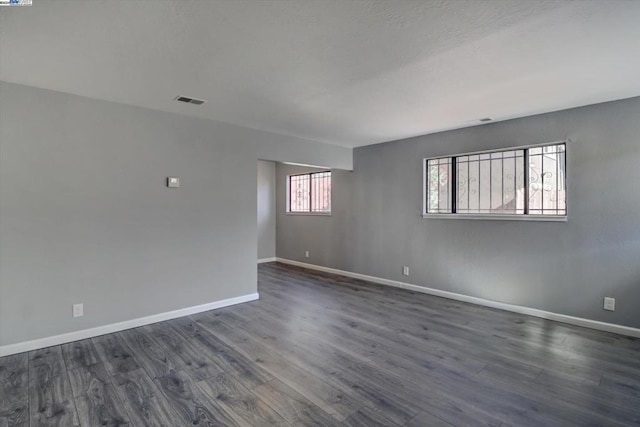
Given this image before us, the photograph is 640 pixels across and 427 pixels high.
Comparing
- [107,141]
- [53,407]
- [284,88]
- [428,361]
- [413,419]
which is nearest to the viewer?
[413,419]

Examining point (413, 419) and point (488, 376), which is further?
point (488, 376)

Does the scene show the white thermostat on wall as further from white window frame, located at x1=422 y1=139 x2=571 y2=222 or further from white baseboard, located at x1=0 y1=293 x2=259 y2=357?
white window frame, located at x1=422 y1=139 x2=571 y2=222

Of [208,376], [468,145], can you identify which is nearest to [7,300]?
[208,376]

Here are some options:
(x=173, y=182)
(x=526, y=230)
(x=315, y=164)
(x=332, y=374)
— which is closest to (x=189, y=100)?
(x=173, y=182)

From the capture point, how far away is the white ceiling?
1835 millimetres

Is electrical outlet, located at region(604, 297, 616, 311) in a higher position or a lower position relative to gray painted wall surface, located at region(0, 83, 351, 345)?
lower

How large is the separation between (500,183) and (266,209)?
5.05 meters

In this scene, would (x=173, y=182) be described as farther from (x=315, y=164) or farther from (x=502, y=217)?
(x=502, y=217)

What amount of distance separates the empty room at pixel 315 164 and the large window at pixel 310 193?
143cm

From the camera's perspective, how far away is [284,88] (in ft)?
9.77

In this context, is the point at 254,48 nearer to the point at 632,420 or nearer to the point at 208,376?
the point at 208,376

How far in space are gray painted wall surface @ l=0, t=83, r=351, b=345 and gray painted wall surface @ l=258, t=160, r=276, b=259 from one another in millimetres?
3089

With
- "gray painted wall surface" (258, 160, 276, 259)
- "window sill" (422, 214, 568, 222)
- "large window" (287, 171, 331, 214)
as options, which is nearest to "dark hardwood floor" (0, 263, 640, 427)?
"window sill" (422, 214, 568, 222)

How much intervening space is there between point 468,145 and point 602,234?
1835 millimetres
